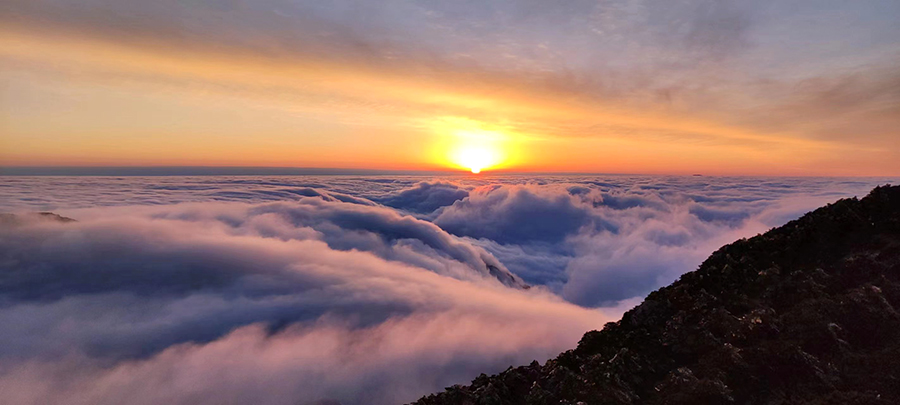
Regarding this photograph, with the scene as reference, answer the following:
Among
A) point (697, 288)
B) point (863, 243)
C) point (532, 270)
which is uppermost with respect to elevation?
point (863, 243)

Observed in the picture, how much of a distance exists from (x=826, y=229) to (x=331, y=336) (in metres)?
75.0

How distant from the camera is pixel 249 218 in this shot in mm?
146375

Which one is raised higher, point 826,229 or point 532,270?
point 826,229

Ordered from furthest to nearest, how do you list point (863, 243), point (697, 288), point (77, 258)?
point (77, 258), point (697, 288), point (863, 243)

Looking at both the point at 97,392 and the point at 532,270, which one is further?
the point at 532,270

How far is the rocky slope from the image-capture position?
6527mm

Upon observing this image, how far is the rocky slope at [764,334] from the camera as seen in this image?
257 inches

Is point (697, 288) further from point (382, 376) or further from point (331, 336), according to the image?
point (331, 336)

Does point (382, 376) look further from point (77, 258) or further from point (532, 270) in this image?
point (532, 270)

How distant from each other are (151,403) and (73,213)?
376ft

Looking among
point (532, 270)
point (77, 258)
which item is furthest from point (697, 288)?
point (532, 270)

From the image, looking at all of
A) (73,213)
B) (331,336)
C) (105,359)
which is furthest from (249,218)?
(331,336)

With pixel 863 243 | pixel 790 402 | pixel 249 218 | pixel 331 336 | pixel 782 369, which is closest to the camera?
pixel 790 402

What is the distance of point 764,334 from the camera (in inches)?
303
